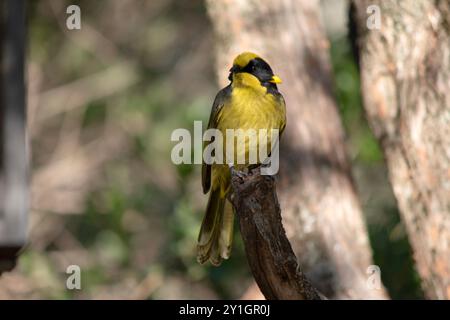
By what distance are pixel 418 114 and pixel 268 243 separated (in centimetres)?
147

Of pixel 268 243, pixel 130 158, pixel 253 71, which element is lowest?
pixel 268 243

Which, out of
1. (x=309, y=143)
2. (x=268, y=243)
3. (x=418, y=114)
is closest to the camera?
(x=268, y=243)

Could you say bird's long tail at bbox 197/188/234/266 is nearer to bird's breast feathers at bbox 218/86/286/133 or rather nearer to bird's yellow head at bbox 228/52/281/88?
bird's breast feathers at bbox 218/86/286/133

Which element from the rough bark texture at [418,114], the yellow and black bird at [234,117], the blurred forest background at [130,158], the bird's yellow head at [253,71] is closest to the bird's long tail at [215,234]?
the yellow and black bird at [234,117]

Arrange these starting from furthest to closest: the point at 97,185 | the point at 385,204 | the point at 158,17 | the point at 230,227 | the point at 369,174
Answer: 1. the point at 158,17
2. the point at 97,185
3. the point at 369,174
4. the point at 385,204
5. the point at 230,227

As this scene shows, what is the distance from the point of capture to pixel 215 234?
379 centimetres

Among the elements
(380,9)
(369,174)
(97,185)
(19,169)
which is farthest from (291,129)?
(97,185)

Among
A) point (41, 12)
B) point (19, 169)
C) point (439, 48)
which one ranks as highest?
point (41, 12)

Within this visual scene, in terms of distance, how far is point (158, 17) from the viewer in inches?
339

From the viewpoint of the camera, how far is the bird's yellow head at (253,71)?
352 cm

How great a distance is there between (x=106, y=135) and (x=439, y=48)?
4.41 m

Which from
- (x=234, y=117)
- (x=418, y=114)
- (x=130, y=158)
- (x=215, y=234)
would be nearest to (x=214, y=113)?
(x=234, y=117)

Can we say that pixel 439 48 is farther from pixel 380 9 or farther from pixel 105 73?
pixel 105 73

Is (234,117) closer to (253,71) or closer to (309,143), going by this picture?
(253,71)
